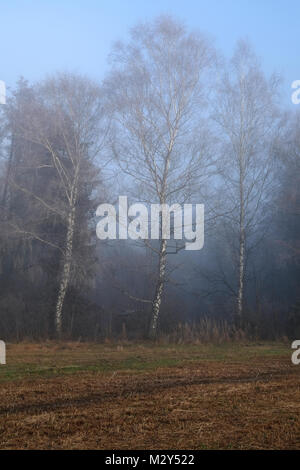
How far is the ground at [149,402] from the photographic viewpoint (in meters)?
4.90

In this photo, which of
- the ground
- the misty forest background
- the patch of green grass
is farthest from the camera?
the misty forest background

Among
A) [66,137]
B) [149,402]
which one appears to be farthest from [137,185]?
[149,402]

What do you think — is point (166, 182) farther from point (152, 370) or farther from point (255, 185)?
point (152, 370)

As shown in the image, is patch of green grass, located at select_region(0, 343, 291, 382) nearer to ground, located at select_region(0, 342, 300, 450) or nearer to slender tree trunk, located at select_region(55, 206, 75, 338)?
ground, located at select_region(0, 342, 300, 450)

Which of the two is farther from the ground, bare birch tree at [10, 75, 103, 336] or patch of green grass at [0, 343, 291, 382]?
bare birch tree at [10, 75, 103, 336]

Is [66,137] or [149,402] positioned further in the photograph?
[66,137]

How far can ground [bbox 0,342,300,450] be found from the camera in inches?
193

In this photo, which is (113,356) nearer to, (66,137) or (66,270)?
(66,270)

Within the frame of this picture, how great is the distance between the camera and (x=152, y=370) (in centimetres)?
970

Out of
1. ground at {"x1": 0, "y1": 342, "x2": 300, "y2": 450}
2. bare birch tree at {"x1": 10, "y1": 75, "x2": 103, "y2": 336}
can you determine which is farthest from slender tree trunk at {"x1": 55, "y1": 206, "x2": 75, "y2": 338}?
ground at {"x1": 0, "y1": 342, "x2": 300, "y2": 450}

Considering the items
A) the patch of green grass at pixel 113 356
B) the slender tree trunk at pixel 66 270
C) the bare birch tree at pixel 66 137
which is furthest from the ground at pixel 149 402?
the bare birch tree at pixel 66 137

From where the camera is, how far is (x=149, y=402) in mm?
6551

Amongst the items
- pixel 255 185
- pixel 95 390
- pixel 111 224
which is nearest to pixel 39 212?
pixel 111 224

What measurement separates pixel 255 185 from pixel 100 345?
9924mm
